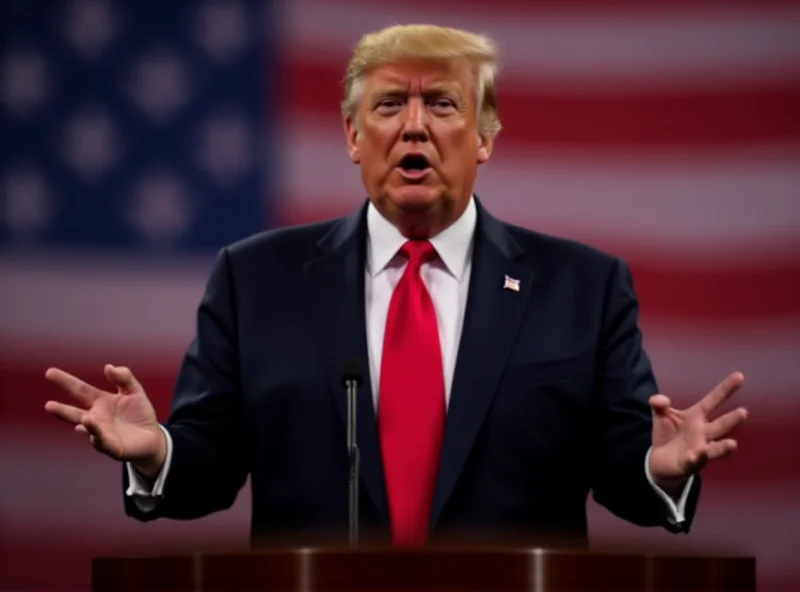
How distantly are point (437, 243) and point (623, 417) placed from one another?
1.49 feet

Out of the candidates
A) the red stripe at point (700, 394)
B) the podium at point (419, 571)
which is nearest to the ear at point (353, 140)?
the red stripe at point (700, 394)

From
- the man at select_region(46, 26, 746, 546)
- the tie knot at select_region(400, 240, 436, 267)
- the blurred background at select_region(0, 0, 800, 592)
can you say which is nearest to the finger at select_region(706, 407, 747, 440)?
the man at select_region(46, 26, 746, 546)

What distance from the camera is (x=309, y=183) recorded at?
368cm

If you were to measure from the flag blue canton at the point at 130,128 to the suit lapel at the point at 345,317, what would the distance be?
3.43 ft

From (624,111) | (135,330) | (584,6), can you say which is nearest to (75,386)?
(135,330)

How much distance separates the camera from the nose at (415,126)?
2611 millimetres

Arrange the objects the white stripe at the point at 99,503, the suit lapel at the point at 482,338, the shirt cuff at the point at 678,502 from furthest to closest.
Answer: the white stripe at the point at 99,503
the suit lapel at the point at 482,338
the shirt cuff at the point at 678,502

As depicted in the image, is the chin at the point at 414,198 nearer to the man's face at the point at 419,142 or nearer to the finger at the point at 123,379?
A: the man's face at the point at 419,142

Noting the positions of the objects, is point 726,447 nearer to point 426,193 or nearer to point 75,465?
point 426,193

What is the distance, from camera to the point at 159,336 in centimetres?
361

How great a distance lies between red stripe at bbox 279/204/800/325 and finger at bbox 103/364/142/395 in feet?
5.74

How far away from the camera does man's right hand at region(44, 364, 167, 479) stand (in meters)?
2.08

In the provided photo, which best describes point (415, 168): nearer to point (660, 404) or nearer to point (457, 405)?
point (457, 405)

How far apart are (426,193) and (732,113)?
53.1 inches
